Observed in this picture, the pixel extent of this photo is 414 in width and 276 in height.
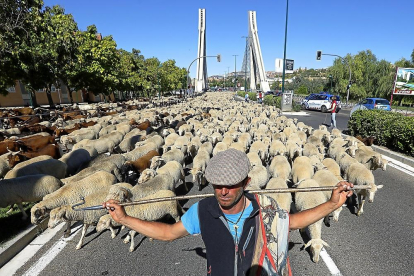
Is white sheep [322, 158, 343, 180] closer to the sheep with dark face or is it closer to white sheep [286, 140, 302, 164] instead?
white sheep [286, 140, 302, 164]

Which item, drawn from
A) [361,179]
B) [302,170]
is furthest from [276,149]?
[361,179]

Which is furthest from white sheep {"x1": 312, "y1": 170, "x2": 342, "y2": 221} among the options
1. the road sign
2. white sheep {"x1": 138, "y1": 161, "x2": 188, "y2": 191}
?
the road sign

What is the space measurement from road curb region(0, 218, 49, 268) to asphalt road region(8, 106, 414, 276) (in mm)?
385

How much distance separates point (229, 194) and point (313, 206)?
3583 millimetres

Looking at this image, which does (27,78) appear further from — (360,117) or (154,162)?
(360,117)

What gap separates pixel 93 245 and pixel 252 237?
4.09m

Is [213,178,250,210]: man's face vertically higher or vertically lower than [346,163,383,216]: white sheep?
higher

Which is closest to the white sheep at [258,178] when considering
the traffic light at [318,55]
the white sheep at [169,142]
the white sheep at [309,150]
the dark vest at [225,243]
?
the white sheep at [309,150]

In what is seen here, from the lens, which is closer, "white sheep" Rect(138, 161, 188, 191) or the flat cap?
the flat cap

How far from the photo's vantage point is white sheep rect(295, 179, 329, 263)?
146 inches

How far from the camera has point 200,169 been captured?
734 centimetres

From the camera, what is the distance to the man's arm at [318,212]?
187 cm

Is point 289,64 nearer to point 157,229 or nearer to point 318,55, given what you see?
point 318,55

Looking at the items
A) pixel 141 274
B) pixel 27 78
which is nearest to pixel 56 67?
pixel 27 78
